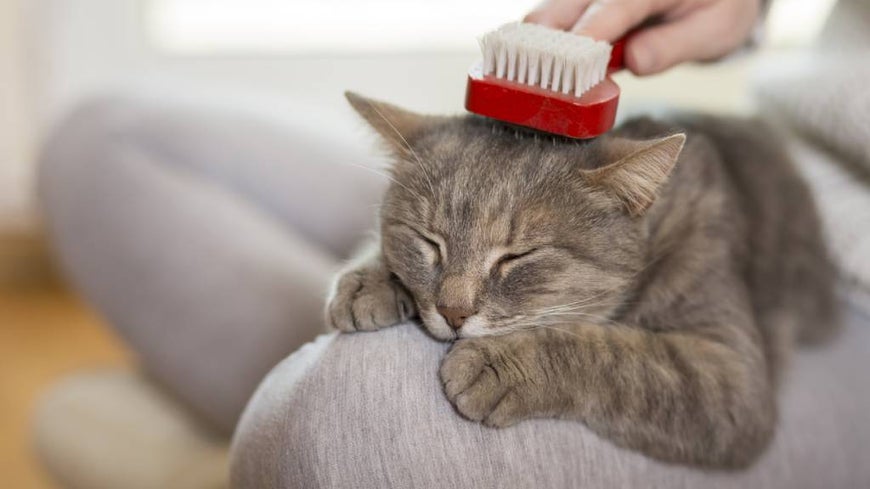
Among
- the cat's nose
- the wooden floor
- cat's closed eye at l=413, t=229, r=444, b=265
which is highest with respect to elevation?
cat's closed eye at l=413, t=229, r=444, b=265

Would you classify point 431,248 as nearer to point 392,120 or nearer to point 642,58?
point 392,120

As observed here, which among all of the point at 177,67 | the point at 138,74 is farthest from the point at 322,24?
the point at 138,74

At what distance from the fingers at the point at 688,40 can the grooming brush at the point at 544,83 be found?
0.13 m

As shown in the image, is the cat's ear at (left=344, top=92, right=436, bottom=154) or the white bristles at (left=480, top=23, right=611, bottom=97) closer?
the white bristles at (left=480, top=23, right=611, bottom=97)

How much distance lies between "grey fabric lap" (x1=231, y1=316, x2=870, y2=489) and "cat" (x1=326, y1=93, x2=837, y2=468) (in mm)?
22

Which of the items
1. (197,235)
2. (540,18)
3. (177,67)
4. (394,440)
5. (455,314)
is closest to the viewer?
(394,440)

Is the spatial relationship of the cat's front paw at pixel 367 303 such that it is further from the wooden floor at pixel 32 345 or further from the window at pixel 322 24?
the window at pixel 322 24

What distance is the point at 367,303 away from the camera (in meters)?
1.02

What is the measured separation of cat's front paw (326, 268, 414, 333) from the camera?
101 cm

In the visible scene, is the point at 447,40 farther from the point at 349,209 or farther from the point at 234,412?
the point at 234,412

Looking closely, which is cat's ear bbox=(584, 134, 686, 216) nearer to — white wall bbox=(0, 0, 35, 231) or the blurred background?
the blurred background

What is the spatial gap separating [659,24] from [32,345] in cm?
209

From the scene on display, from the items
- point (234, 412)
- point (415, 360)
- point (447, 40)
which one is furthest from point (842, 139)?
point (447, 40)

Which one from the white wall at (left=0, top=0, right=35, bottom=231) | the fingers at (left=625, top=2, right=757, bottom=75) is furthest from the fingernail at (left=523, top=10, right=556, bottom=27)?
the white wall at (left=0, top=0, right=35, bottom=231)
